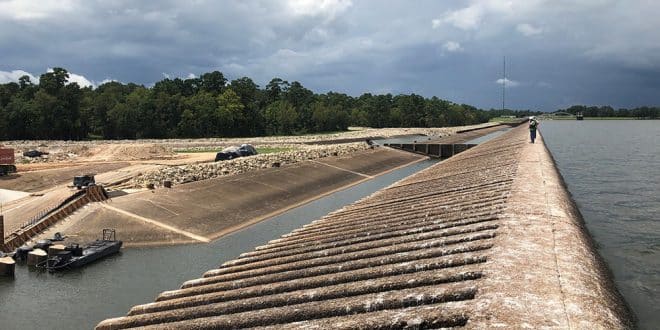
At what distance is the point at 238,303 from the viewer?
7543 millimetres

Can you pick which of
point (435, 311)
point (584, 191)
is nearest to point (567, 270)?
point (435, 311)

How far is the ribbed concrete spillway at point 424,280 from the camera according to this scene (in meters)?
5.16

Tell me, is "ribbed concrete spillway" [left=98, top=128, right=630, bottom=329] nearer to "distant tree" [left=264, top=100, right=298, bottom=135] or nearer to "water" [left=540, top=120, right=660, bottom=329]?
"water" [left=540, top=120, right=660, bottom=329]

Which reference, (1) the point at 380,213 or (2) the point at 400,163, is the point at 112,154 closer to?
(2) the point at 400,163

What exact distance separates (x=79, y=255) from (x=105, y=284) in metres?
3.41

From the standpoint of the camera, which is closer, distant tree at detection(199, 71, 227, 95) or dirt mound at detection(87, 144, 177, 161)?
dirt mound at detection(87, 144, 177, 161)

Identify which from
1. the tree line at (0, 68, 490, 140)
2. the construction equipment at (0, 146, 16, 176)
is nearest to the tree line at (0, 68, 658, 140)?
the tree line at (0, 68, 490, 140)

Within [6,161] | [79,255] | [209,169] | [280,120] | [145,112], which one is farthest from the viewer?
[280,120]

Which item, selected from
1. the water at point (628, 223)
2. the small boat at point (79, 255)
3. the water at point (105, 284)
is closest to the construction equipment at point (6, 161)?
the small boat at point (79, 255)

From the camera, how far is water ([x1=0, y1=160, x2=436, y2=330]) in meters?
18.6

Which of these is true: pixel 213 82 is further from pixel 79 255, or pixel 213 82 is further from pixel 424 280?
pixel 424 280

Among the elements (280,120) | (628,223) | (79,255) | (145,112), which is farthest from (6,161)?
(280,120)

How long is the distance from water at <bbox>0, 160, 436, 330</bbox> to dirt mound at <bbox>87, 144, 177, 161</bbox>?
4349 cm

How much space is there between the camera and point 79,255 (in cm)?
2425
